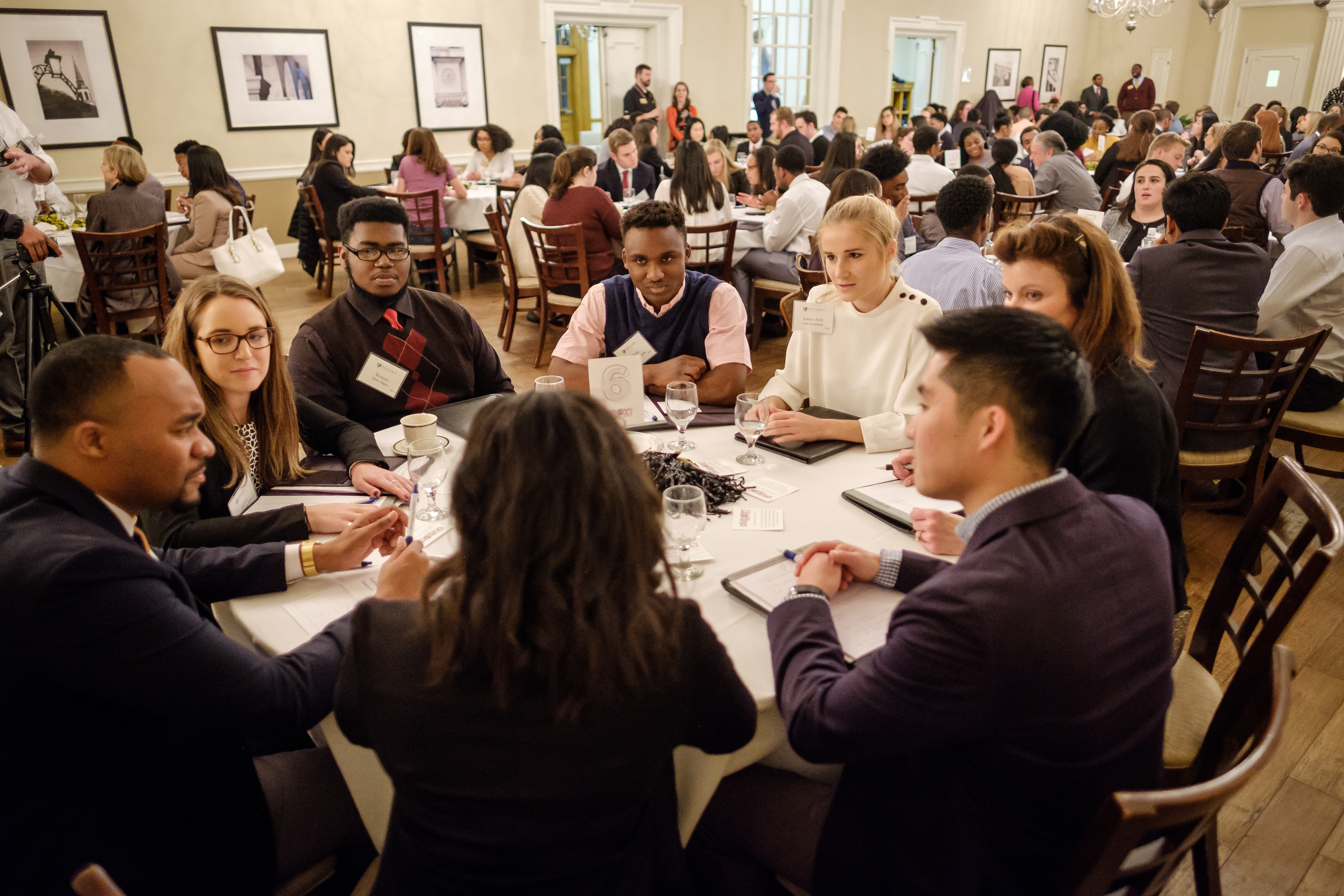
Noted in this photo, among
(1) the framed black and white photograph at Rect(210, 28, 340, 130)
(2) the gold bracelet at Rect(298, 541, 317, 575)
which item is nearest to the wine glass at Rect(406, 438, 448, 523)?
(2) the gold bracelet at Rect(298, 541, 317, 575)

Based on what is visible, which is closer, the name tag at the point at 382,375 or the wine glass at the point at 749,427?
the wine glass at the point at 749,427

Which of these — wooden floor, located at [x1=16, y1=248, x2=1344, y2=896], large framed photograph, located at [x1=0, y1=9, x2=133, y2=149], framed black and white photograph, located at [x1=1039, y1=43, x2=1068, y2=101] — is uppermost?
framed black and white photograph, located at [x1=1039, y1=43, x2=1068, y2=101]

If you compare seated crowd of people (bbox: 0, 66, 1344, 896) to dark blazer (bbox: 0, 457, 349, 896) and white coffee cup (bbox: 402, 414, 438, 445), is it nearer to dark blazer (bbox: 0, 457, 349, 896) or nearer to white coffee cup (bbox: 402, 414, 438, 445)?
dark blazer (bbox: 0, 457, 349, 896)

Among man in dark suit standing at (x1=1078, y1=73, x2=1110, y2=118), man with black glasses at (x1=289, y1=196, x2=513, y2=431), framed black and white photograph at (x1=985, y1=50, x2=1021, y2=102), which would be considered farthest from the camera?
man in dark suit standing at (x1=1078, y1=73, x2=1110, y2=118)

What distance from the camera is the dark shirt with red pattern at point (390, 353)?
2.38 m

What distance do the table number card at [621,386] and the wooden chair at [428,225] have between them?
429 centimetres

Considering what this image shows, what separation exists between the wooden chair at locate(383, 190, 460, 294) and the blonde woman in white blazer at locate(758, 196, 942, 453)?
13.9ft

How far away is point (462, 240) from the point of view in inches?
296

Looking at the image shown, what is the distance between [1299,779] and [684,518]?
1.75 metres

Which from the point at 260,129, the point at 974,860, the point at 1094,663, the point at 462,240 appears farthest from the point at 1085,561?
the point at 260,129

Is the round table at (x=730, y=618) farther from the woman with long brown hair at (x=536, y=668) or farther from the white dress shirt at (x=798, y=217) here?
the white dress shirt at (x=798, y=217)

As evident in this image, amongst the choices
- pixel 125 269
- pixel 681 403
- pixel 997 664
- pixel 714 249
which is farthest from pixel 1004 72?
pixel 997 664

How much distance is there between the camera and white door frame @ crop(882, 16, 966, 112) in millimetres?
12461

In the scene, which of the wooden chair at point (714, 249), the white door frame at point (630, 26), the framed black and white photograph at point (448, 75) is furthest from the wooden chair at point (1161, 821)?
the white door frame at point (630, 26)
